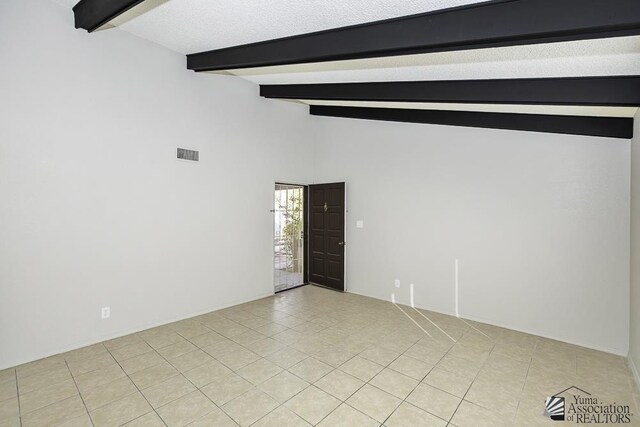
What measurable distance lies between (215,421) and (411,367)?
6.41 ft

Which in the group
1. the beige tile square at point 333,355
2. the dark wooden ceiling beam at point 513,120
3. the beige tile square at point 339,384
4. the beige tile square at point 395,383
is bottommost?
the beige tile square at point 395,383

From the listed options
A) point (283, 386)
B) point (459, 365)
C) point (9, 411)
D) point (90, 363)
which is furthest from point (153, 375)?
point (459, 365)

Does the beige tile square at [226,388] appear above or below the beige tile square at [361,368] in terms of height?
above

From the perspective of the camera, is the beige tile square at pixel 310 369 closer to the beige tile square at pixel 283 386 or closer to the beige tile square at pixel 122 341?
the beige tile square at pixel 283 386

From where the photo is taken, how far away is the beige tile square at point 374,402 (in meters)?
2.42

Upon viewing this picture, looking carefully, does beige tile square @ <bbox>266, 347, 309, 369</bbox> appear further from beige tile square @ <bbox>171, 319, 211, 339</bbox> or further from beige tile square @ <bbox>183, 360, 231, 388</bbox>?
beige tile square @ <bbox>171, 319, 211, 339</bbox>

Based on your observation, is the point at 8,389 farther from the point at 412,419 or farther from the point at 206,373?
the point at 412,419

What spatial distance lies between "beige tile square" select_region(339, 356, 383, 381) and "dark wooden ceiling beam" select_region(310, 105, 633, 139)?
3443 millimetres

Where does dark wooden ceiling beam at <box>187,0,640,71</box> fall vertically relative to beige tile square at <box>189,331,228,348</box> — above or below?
above

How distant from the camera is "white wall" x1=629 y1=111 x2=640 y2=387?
2.93 meters

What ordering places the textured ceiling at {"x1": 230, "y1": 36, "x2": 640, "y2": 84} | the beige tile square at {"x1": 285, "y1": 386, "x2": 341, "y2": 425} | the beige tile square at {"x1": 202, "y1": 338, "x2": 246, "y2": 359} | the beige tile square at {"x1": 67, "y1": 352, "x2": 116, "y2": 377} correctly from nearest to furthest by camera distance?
1. the textured ceiling at {"x1": 230, "y1": 36, "x2": 640, "y2": 84}
2. the beige tile square at {"x1": 285, "y1": 386, "x2": 341, "y2": 425}
3. the beige tile square at {"x1": 67, "y1": 352, "x2": 116, "y2": 377}
4. the beige tile square at {"x1": 202, "y1": 338, "x2": 246, "y2": 359}

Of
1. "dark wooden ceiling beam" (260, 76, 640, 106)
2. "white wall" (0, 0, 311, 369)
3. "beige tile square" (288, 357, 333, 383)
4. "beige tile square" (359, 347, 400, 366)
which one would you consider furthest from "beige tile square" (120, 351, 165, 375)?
"dark wooden ceiling beam" (260, 76, 640, 106)

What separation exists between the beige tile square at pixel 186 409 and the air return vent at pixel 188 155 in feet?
10.1

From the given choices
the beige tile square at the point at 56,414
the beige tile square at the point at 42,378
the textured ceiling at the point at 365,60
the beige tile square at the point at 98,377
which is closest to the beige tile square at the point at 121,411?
the beige tile square at the point at 56,414
